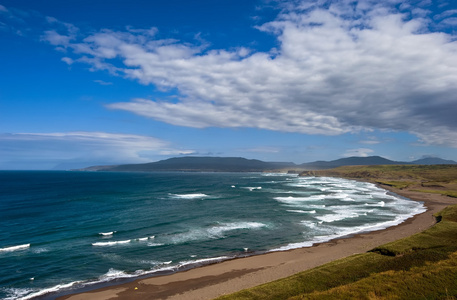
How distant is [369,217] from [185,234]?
43809 mm

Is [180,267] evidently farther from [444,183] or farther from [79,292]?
[444,183]

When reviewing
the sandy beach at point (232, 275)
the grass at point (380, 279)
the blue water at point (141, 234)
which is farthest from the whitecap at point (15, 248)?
the grass at point (380, 279)

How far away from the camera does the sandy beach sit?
26.0 metres

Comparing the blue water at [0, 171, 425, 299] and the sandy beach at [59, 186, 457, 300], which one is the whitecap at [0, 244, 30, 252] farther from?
the sandy beach at [59, 186, 457, 300]

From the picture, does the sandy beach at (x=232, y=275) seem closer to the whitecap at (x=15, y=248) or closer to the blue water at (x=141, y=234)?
the blue water at (x=141, y=234)

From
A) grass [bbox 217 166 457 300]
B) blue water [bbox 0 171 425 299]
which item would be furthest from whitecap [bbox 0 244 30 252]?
grass [bbox 217 166 457 300]

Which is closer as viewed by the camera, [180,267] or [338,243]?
[180,267]

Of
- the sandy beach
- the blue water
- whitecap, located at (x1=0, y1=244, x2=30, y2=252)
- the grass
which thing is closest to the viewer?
the grass

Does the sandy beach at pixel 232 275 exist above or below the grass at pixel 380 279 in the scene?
below

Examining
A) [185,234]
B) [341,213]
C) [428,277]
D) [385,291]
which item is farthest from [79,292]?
[341,213]

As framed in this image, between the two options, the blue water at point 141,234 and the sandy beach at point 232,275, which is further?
the blue water at point 141,234

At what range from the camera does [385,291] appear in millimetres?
19469

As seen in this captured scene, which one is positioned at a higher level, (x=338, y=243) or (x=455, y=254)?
(x=455, y=254)

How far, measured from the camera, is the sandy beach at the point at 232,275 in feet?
85.5
